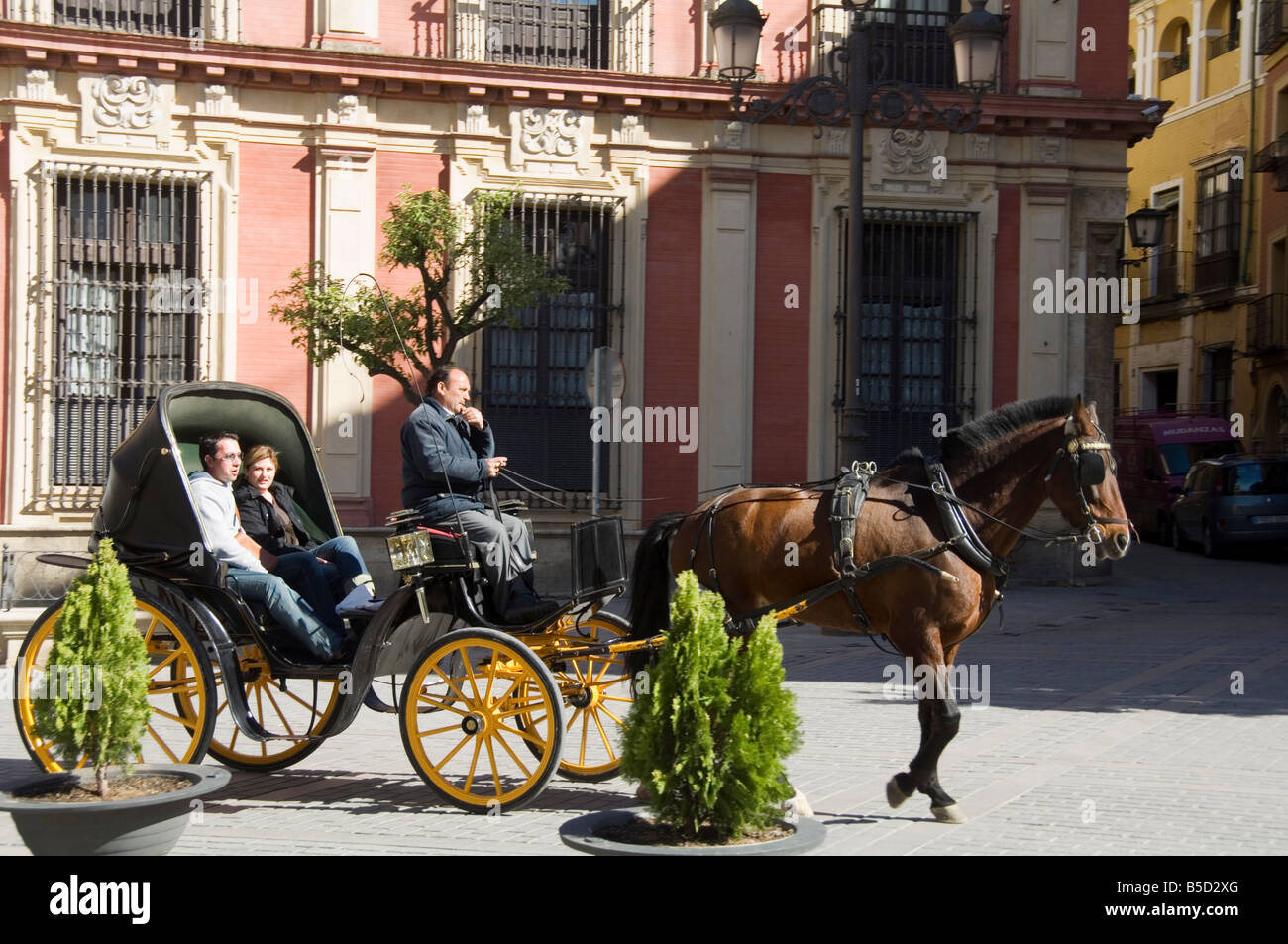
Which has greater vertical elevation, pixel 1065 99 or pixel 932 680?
pixel 1065 99

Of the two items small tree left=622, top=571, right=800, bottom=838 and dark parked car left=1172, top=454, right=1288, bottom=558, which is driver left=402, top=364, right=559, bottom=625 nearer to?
small tree left=622, top=571, right=800, bottom=838

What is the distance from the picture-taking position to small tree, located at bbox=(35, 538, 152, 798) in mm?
6004

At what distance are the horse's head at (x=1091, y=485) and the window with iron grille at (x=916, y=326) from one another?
12.9 meters

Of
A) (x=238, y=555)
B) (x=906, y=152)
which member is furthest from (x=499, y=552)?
(x=906, y=152)

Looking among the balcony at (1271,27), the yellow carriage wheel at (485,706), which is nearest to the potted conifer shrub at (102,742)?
the yellow carriage wheel at (485,706)

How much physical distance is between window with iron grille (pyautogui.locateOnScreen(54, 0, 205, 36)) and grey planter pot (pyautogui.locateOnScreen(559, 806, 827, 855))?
51.0ft

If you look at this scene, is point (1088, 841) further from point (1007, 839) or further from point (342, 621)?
point (342, 621)

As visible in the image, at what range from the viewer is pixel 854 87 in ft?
48.4

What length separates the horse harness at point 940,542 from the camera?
24.6 ft

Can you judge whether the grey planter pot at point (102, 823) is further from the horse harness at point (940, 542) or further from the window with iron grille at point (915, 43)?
the window with iron grille at point (915, 43)

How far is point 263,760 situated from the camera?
27.1 feet

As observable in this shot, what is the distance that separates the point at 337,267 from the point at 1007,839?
13.6 meters

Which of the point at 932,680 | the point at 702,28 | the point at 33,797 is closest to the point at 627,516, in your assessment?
the point at 702,28

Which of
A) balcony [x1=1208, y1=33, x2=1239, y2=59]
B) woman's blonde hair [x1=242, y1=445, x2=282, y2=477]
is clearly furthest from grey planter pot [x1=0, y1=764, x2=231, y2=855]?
balcony [x1=1208, y1=33, x2=1239, y2=59]
